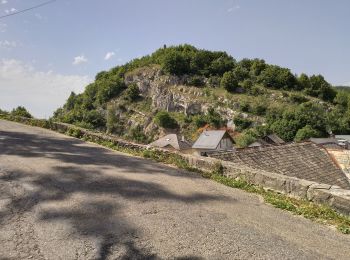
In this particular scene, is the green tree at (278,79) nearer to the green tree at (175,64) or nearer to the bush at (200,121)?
the bush at (200,121)

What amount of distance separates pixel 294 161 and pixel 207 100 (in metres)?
94.9

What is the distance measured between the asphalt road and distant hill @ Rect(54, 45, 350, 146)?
64826mm

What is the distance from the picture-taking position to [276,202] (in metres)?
6.50

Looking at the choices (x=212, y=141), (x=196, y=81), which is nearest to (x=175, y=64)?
(x=196, y=81)

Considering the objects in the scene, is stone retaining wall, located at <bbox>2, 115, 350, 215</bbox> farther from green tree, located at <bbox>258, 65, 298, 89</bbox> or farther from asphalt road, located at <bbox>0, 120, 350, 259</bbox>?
green tree, located at <bbox>258, 65, 298, 89</bbox>

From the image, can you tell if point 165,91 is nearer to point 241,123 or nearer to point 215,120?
point 215,120

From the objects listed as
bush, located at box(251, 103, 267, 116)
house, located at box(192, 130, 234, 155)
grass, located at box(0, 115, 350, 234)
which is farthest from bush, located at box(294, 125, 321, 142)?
grass, located at box(0, 115, 350, 234)

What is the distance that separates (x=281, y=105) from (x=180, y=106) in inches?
1238

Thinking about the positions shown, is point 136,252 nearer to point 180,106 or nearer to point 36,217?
point 36,217

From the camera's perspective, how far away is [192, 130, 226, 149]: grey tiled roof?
159 ft

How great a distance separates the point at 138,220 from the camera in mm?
5148

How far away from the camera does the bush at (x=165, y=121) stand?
103 meters

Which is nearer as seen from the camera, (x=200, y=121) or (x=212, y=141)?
(x=212, y=141)

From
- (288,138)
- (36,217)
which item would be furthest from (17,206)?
(288,138)
